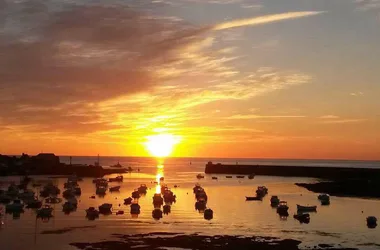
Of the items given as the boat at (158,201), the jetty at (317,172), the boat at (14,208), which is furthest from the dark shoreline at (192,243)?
the jetty at (317,172)

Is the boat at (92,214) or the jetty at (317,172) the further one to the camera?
the jetty at (317,172)

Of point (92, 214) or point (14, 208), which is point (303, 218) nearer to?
point (92, 214)

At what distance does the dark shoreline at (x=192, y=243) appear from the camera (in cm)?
4500

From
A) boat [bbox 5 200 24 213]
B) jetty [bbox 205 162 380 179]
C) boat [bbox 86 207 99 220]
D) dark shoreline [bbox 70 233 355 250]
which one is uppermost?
jetty [bbox 205 162 380 179]

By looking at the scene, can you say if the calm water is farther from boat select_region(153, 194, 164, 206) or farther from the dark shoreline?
→ the dark shoreline

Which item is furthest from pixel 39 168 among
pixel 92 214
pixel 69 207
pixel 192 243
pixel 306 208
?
pixel 192 243

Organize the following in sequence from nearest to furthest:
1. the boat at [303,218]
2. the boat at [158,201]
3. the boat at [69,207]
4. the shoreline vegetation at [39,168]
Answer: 1. the boat at [303,218]
2. the boat at [69,207]
3. the boat at [158,201]
4. the shoreline vegetation at [39,168]

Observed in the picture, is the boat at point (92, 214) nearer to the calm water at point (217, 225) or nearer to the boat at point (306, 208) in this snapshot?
the calm water at point (217, 225)

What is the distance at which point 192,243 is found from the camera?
46688mm

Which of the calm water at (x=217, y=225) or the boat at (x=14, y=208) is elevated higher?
the boat at (x=14, y=208)

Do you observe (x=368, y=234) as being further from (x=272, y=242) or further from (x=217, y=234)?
(x=217, y=234)

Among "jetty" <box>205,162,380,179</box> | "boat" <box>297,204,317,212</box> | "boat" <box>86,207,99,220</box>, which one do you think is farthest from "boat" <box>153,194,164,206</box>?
"jetty" <box>205,162,380,179</box>

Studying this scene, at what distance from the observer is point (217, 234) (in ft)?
172

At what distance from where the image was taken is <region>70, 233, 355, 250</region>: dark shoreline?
45000 mm
